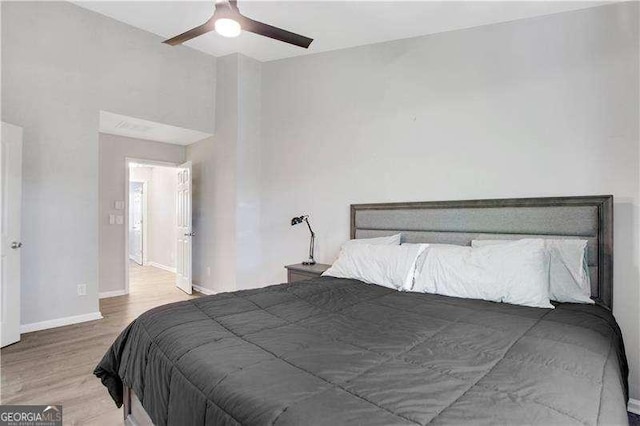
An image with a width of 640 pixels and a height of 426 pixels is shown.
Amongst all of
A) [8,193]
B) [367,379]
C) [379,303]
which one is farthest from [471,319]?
[8,193]

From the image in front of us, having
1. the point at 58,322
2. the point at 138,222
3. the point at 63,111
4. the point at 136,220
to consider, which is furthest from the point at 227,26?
the point at 136,220

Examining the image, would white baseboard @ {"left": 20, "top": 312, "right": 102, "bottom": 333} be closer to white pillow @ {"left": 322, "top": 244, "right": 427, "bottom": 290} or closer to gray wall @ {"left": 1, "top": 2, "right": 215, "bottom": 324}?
gray wall @ {"left": 1, "top": 2, "right": 215, "bottom": 324}

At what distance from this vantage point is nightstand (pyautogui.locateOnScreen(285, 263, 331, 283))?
10.5ft

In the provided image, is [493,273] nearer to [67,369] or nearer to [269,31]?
[269,31]

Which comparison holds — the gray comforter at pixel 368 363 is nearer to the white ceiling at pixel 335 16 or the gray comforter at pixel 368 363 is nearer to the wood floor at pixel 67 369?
the wood floor at pixel 67 369

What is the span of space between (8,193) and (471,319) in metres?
3.90

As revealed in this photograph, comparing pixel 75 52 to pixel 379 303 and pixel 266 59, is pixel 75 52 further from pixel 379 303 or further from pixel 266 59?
pixel 379 303

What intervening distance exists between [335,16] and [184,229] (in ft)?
11.9

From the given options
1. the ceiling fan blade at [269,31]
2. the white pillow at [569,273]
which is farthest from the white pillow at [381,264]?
the ceiling fan blade at [269,31]

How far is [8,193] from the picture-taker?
118 inches

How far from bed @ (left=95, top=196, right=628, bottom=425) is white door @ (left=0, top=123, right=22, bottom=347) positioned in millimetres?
1952

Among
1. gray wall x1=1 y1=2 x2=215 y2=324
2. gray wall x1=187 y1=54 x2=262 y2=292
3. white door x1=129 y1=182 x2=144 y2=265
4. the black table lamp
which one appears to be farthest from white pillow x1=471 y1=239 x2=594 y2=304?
white door x1=129 y1=182 x2=144 y2=265

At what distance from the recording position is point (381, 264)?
2520 mm

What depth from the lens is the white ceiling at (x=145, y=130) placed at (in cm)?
407
